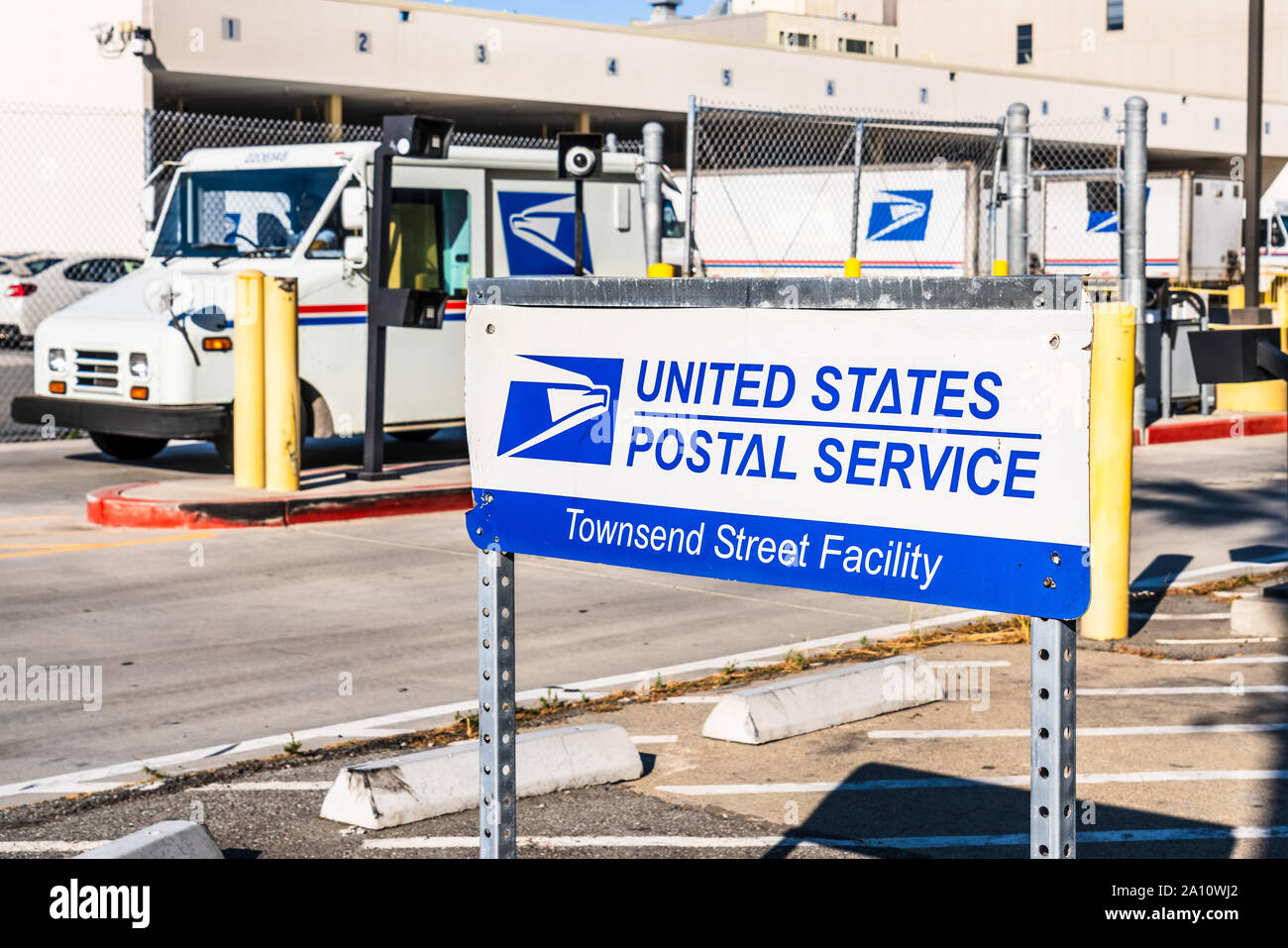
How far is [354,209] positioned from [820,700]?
7543mm

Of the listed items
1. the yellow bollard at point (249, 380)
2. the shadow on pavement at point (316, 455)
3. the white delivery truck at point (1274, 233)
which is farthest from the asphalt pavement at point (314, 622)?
the white delivery truck at point (1274, 233)

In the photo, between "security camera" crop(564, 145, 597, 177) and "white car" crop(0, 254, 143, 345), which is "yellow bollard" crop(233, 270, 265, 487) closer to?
"security camera" crop(564, 145, 597, 177)

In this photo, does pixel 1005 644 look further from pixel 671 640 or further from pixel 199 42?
pixel 199 42

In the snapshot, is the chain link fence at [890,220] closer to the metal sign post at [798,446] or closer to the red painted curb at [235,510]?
the red painted curb at [235,510]

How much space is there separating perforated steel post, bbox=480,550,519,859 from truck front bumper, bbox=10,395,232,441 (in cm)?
935

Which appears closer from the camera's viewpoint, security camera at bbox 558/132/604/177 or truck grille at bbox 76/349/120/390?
security camera at bbox 558/132/604/177

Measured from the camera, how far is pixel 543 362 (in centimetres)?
380

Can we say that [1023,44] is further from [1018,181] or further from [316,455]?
[316,455]

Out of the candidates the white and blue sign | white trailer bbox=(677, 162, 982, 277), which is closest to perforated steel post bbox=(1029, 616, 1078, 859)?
the white and blue sign

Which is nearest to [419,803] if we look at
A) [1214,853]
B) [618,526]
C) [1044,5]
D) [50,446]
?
[618,526]

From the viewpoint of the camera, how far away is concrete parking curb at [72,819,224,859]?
14.2ft

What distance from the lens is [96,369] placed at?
13.2m

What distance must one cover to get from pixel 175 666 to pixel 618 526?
14.9 ft

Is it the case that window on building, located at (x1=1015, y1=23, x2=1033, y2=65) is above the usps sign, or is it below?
above
